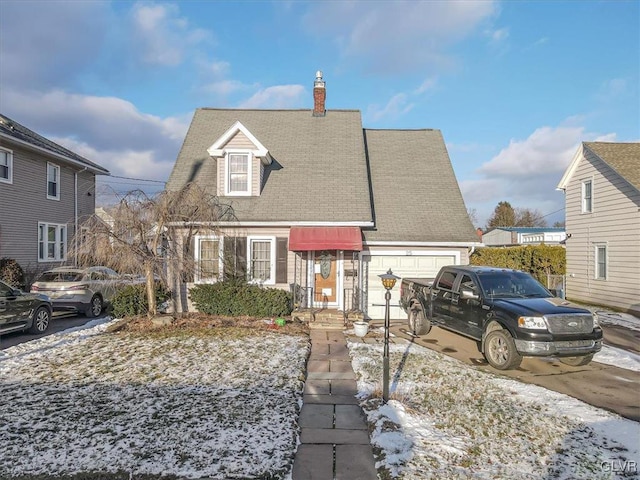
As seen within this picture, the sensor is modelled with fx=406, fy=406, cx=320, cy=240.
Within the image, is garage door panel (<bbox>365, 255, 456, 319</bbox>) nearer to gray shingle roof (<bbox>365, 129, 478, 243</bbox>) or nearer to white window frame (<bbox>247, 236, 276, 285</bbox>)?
gray shingle roof (<bbox>365, 129, 478, 243</bbox>)

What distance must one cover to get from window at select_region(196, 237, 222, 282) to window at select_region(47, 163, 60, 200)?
10.6 metres

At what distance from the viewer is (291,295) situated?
43.4 ft

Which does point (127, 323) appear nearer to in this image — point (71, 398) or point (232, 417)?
point (71, 398)

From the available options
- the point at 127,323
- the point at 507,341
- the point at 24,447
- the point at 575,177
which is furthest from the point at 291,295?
the point at 575,177

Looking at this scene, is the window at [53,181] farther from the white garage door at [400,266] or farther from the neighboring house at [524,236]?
the neighboring house at [524,236]

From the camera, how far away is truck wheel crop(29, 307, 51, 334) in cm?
1080

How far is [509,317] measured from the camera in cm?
791

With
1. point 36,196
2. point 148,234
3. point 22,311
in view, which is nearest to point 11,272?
point 36,196

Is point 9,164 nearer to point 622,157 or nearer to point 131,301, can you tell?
point 131,301

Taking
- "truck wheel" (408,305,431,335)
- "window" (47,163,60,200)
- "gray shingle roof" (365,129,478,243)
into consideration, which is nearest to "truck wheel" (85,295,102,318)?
"window" (47,163,60,200)

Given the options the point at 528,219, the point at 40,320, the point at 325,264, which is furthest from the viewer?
the point at 528,219

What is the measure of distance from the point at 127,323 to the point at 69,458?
290 inches

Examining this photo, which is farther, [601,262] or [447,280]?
[601,262]

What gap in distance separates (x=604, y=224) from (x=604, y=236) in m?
0.51
